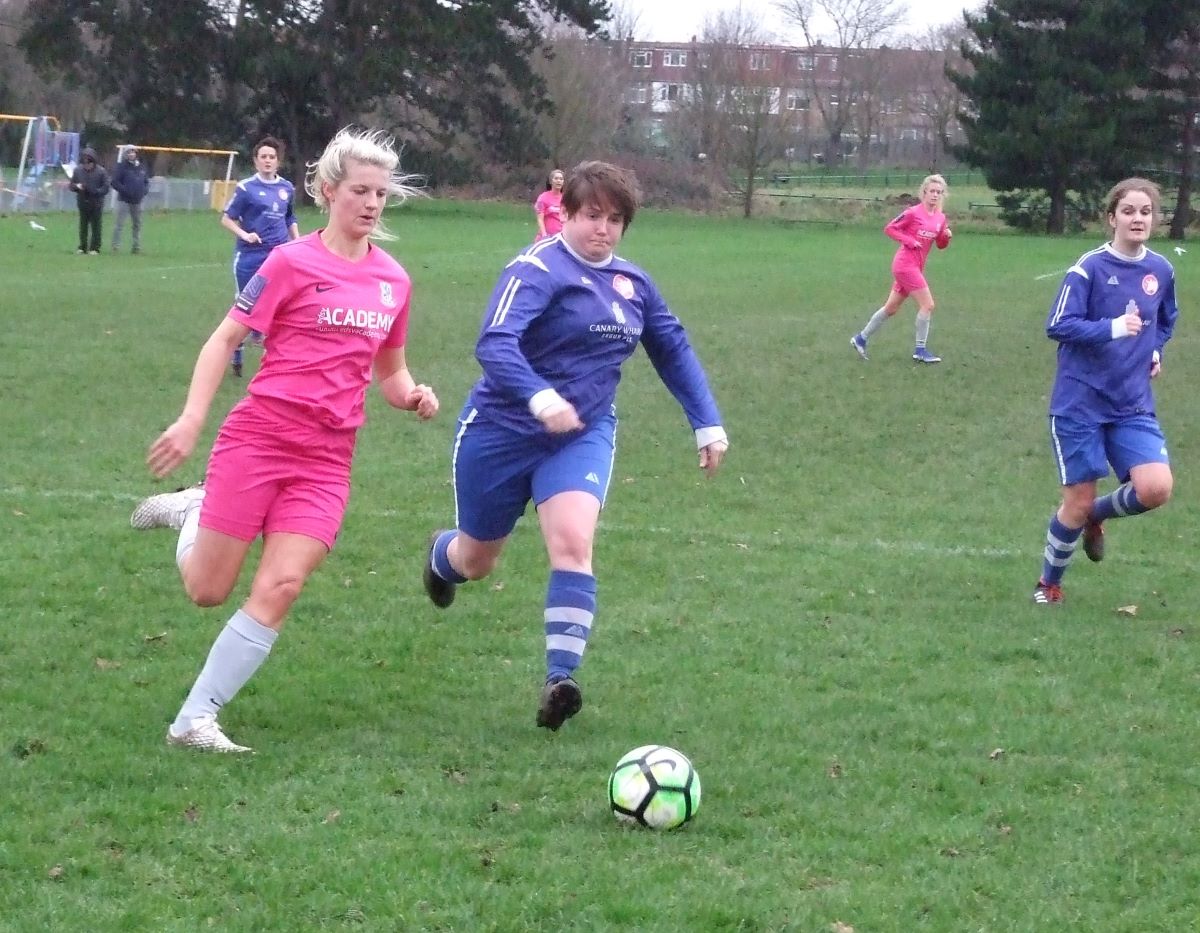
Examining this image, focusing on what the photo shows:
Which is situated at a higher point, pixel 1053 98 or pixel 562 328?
pixel 1053 98

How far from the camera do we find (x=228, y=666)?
5.00 m

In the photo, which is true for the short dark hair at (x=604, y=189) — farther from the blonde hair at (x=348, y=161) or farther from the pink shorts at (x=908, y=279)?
the pink shorts at (x=908, y=279)

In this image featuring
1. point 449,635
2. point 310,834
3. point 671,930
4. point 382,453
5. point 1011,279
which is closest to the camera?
point 671,930

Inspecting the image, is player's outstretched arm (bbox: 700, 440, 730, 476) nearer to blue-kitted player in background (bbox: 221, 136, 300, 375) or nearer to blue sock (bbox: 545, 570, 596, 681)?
blue sock (bbox: 545, 570, 596, 681)

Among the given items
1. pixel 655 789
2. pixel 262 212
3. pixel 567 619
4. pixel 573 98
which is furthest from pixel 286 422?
pixel 573 98

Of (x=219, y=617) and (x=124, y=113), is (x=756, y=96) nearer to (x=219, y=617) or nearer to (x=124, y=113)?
(x=124, y=113)

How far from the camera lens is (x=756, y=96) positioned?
57.6 meters

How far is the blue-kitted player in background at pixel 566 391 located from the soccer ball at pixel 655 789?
0.58m

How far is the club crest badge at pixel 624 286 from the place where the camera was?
5.41m

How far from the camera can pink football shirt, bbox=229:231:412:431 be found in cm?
500

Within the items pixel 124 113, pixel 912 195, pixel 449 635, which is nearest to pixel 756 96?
pixel 912 195

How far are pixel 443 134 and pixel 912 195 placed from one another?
1862cm

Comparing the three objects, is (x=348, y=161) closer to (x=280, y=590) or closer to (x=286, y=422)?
(x=286, y=422)

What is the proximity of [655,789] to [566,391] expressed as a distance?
1.49 m
